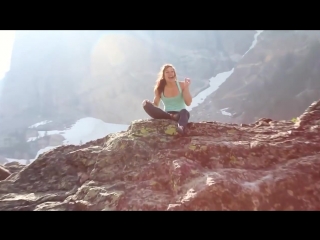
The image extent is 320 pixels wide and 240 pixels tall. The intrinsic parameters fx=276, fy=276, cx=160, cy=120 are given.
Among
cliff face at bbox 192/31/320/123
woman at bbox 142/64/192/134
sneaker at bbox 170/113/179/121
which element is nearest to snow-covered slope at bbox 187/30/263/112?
cliff face at bbox 192/31/320/123

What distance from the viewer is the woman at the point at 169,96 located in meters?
8.34

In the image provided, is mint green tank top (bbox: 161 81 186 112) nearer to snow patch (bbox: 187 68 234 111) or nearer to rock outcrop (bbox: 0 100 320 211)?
rock outcrop (bbox: 0 100 320 211)

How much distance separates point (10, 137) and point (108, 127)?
37209mm

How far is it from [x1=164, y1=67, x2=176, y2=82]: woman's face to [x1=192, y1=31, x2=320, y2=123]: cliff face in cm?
6761

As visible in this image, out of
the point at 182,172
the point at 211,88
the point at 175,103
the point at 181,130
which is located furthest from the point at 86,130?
the point at 182,172

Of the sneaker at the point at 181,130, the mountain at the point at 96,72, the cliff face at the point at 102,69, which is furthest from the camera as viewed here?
the cliff face at the point at 102,69

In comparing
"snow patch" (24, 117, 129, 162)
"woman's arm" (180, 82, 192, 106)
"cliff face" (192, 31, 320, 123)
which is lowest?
"woman's arm" (180, 82, 192, 106)

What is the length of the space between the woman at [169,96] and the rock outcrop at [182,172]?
0.54 metres

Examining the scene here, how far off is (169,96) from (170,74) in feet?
2.31

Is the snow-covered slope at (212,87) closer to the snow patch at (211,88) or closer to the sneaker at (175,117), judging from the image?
the snow patch at (211,88)

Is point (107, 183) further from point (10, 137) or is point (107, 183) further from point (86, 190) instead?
point (10, 137)

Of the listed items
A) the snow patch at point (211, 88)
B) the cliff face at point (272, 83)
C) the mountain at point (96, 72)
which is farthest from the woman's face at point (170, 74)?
the mountain at point (96, 72)

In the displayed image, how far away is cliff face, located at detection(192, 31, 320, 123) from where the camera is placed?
74.2m

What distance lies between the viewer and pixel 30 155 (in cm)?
9706
